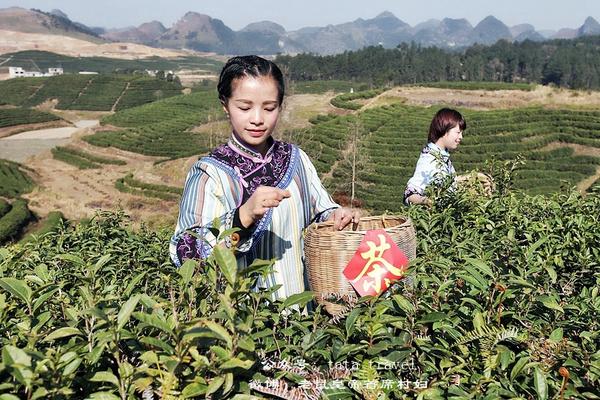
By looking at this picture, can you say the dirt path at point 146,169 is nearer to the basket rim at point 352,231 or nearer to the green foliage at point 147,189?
the green foliage at point 147,189

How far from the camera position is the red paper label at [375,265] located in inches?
→ 68.0

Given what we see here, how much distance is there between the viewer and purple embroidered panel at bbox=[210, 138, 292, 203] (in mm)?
2182

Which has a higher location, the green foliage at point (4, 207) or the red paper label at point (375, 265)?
the red paper label at point (375, 265)

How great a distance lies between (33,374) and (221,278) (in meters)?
0.51

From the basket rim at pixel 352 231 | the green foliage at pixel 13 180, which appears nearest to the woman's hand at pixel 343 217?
the basket rim at pixel 352 231

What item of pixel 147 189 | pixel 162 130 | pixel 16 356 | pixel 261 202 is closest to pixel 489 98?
pixel 147 189

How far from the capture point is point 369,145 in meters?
34.8

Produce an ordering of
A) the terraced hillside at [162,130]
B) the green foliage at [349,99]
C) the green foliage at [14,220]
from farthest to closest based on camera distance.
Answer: the green foliage at [349,99] → the terraced hillside at [162,130] → the green foliage at [14,220]

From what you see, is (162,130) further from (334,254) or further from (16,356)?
(16,356)

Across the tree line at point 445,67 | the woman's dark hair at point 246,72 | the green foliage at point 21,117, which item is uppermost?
the tree line at point 445,67

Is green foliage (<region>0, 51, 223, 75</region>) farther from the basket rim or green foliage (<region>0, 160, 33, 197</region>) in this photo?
the basket rim

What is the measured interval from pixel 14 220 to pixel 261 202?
27.8 metres

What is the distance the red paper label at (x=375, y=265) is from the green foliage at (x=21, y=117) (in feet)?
224

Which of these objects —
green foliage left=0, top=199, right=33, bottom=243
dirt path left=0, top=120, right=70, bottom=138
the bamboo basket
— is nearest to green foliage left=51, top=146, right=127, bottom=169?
green foliage left=0, top=199, right=33, bottom=243
